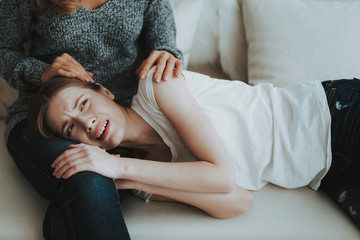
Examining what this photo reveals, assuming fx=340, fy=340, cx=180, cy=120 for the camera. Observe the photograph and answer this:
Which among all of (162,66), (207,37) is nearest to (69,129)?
(162,66)

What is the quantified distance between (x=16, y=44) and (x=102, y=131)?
55 centimetres

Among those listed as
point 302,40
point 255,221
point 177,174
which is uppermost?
point 302,40

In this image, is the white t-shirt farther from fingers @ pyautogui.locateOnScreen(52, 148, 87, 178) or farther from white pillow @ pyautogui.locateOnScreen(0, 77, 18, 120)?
white pillow @ pyautogui.locateOnScreen(0, 77, 18, 120)

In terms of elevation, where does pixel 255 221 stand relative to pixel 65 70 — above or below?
below

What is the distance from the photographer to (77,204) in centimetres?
89

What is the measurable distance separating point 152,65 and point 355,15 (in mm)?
842

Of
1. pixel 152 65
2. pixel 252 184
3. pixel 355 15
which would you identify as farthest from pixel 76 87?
pixel 355 15

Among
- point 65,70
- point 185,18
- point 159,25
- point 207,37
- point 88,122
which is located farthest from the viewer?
point 207,37

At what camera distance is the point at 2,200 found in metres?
1.05

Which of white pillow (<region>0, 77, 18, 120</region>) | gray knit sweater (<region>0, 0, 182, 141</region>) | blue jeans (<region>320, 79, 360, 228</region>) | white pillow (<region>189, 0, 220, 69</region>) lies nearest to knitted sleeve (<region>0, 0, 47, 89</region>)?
gray knit sweater (<region>0, 0, 182, 141</region>)

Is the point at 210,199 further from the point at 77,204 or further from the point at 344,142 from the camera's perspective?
the point at 344,142

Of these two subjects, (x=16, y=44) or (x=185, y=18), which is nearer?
(x=16, y=44)

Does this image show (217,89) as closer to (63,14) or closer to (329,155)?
(329,155)

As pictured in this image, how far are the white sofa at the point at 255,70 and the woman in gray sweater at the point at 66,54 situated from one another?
10cm
